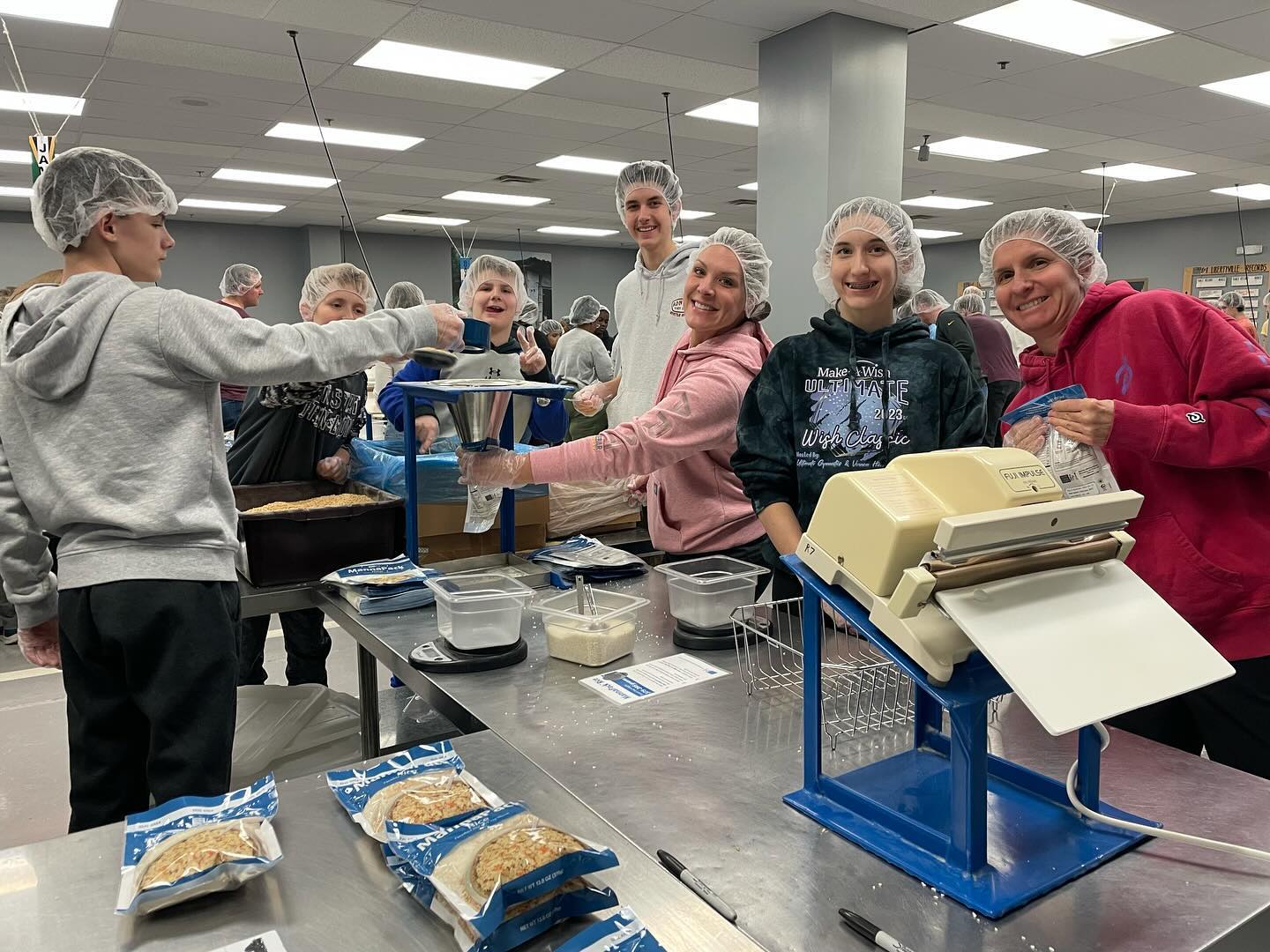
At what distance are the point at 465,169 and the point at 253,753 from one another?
6653mm

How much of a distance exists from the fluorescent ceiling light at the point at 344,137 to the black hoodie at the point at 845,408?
5.60m

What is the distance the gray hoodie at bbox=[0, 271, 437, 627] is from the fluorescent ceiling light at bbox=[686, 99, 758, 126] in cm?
489

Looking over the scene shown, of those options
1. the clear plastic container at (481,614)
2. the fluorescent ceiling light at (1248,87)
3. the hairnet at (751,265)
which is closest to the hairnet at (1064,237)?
the hairnet at (751,265)

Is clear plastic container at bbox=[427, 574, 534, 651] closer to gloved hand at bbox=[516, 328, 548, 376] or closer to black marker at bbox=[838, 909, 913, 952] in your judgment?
black marker at bbox=[838, 909, 913, 952]

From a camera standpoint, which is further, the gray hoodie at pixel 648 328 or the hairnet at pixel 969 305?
the hairnet at pixel 969 305

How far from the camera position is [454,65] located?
509cm

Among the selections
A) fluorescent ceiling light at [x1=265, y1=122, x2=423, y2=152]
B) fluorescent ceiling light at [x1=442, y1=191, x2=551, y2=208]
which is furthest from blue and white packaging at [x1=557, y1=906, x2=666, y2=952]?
fluorescent ceiling light at [x1=442, y1=191, x2=551, y2=208]

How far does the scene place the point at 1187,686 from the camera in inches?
34.4

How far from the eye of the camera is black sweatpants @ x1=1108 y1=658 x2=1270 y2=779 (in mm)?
1434

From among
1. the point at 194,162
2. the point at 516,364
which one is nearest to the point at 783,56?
the point at 516,364

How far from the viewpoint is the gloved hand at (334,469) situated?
2.67 meters

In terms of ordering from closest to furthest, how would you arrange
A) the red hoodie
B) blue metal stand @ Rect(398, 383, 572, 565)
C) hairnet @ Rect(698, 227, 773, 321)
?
the red hoodie, hairnet @ Rect(698, 227, 773, 321), blue metal stand @ Rect(398, 383, 572, 565)

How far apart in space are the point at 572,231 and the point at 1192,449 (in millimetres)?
11055

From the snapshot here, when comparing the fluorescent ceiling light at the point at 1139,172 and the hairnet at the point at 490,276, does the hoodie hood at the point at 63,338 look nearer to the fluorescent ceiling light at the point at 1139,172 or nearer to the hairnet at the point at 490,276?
the hairnet at the point at 490,276
